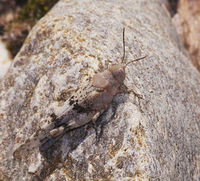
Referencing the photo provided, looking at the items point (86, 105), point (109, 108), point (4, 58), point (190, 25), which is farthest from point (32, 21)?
point (190, 25)

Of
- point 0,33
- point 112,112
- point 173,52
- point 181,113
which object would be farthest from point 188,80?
point 0,33

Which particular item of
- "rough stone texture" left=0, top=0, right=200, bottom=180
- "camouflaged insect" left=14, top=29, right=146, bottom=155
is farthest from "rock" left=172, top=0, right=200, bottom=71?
"camouflaged insect" left=14, top=29, right=146, bottom=155

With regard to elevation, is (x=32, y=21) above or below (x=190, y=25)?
below

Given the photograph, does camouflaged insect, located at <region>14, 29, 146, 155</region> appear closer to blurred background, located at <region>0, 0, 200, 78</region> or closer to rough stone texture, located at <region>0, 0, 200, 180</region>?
rough stone texture, located at <region>0, 0, 200, 180</region>

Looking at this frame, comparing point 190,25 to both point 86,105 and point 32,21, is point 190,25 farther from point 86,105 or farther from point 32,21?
point 86,105

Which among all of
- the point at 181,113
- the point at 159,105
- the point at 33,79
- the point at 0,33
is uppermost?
the point at 159,105

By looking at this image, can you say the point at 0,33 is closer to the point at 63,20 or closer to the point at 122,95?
the point at 63,20
